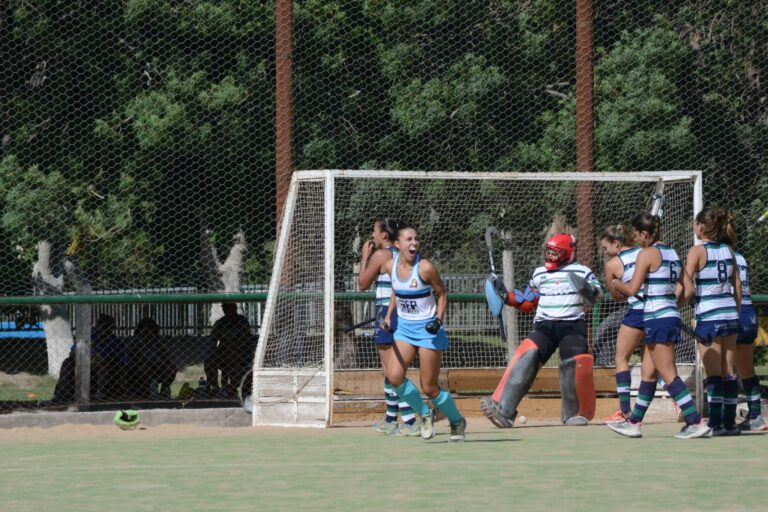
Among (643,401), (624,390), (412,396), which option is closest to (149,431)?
(412,396)

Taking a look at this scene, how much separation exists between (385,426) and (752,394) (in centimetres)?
329

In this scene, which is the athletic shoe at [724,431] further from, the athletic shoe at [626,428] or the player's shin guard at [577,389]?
the player's shin guard at [577,389]

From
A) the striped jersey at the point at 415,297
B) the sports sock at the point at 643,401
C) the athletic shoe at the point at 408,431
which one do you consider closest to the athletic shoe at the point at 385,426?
the athletic shoe at the point at 408,431

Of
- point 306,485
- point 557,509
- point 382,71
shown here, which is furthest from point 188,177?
point 557,509

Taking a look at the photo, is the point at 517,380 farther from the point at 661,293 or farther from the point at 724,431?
the point at 724,431

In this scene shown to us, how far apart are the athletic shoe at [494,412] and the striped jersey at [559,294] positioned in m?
0.93

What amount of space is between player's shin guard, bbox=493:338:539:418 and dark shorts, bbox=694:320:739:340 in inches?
56.3

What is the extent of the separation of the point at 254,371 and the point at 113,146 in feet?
17.8

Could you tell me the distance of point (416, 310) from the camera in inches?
502

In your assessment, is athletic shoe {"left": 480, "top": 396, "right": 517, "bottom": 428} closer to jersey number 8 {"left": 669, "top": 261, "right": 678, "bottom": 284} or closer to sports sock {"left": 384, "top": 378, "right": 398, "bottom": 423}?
sports sock {"left": 384, "top": 378, "right": 398, "bottom": 423}

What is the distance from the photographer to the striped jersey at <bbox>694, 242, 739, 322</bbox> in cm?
1284

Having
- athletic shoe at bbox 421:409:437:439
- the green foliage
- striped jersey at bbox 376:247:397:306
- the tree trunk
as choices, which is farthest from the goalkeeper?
the tree trunk

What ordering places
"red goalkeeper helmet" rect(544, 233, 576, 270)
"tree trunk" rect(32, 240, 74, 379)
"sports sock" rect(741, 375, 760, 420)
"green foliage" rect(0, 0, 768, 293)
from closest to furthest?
"red goalkeeper helmet" rect(544, 233, 576, 270) < "sports sock" rect(741, 375, 760, 420) < "green foliage" rect(0, 0, 768, 293) < "tree trunk" rect(32, 240, 74, 379)

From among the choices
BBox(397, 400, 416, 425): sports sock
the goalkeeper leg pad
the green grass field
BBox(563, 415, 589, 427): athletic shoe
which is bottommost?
the green grass field
